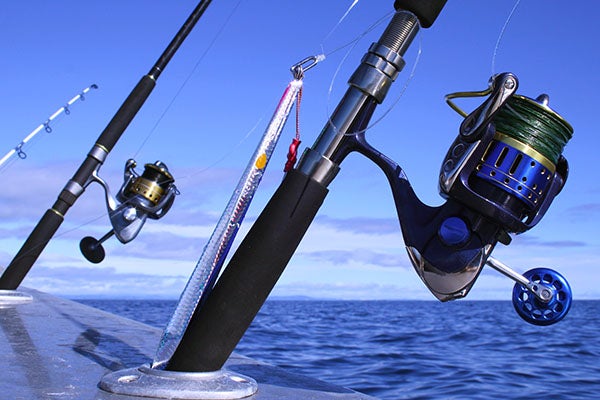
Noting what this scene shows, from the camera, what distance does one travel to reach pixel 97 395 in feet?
7.18

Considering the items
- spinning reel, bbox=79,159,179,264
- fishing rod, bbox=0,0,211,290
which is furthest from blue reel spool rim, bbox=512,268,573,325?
fishing rod, bbox=0,0,211,290

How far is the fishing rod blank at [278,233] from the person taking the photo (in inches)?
91.0

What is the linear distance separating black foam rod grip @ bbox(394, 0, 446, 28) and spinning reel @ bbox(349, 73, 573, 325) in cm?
29

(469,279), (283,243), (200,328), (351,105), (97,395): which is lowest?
(97,395)

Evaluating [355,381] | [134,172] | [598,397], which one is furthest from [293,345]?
[134,172]

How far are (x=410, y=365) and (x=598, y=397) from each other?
5.98 ft

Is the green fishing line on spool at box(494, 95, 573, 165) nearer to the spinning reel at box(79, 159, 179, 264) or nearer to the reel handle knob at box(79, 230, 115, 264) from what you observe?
the spinning reel at box(79, 159, 179, 264)

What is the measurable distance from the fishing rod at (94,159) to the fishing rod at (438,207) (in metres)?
2.70

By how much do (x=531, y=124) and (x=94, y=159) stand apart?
3319mm

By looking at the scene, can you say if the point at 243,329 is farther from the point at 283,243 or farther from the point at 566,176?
the point at 566,176

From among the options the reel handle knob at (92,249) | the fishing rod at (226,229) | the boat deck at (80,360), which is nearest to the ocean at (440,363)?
the boat deck at (80,360)

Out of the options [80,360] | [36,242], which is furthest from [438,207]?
[36,242]

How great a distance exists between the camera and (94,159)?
4.78 meters

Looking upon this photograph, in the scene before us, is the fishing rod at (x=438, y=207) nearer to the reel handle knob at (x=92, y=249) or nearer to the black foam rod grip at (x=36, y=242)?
the reel handle knob at (x=92, y=249)
